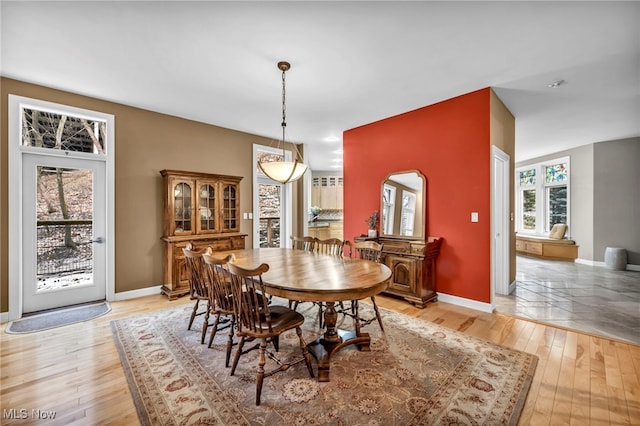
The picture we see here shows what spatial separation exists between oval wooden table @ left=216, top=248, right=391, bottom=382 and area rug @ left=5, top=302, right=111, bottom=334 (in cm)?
200

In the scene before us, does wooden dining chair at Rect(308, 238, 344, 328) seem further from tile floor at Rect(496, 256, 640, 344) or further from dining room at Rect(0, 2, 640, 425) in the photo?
tile floor at Rect(496, 256, 640, 344)

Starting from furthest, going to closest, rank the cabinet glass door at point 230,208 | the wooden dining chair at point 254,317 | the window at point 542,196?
Answer: the window at point 542,196, the cabinet glass door at point 230,208, the wooden dining chair at point 254,317

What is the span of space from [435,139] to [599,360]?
2838 millimetres

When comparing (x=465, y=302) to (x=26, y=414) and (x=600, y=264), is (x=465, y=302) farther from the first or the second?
(x=600, y=264)

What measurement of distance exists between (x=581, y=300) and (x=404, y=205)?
2.74 metres

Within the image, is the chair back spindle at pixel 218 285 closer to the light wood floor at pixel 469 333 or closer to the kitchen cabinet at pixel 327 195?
the light wood floor at pixel 469 333

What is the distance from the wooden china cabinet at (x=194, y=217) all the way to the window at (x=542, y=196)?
25.6 feet

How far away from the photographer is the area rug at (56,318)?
2885mm

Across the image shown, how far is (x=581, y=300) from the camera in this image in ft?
12.6

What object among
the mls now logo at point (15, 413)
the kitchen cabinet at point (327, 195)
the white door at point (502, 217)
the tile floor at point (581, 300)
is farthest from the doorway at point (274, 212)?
the mls now logo at point (15, 413)

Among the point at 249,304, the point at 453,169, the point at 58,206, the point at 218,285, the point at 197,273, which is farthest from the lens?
the point at 453,169

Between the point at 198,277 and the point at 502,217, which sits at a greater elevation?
the point at 502,217

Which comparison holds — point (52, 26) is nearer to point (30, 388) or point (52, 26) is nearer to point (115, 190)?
point (115, 190)

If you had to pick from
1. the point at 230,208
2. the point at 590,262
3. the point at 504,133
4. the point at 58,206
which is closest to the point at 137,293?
the point at 58,206
